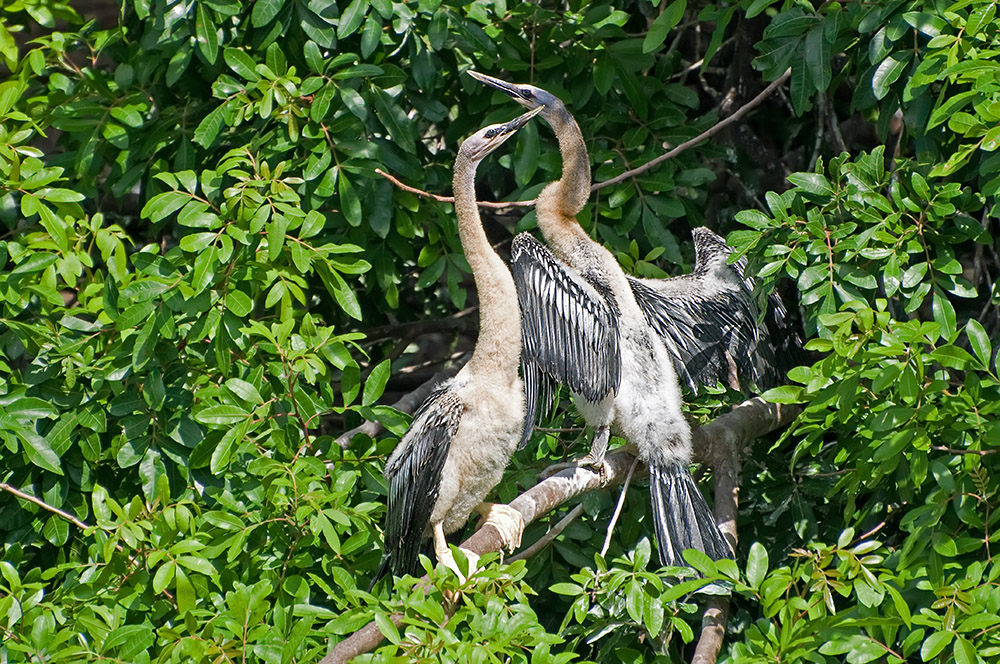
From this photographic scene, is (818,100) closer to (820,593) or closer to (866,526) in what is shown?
(866,526)

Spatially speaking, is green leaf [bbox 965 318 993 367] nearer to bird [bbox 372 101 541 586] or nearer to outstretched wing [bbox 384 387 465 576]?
bird [bbox 372 101 541 586]

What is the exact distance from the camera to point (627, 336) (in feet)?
10.8

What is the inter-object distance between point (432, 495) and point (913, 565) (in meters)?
1.22

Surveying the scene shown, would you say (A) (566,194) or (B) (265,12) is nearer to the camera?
(B) (265,12)

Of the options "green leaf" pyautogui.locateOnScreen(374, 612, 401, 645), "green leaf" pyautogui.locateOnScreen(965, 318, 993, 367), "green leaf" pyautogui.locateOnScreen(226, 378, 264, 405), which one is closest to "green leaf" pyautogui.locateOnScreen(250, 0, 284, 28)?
"green leaf" pyautogui.locateOnScreen(226, 378, 264, 405)

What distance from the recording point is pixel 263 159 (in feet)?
11.1

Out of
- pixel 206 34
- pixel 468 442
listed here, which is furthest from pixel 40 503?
pixel 206 34

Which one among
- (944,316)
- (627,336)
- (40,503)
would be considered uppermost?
(944,316)

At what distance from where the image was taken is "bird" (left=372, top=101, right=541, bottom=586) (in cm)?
288

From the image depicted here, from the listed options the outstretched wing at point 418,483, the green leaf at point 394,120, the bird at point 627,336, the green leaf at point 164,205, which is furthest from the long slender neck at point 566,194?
the green leaf at point 164,205

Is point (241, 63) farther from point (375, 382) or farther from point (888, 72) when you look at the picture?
point (888, 72)

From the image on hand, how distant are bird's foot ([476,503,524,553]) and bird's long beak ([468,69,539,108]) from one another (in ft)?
4.52

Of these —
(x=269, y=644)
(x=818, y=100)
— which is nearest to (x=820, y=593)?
(x=269, y=644)

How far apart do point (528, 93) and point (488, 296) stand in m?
0.91
